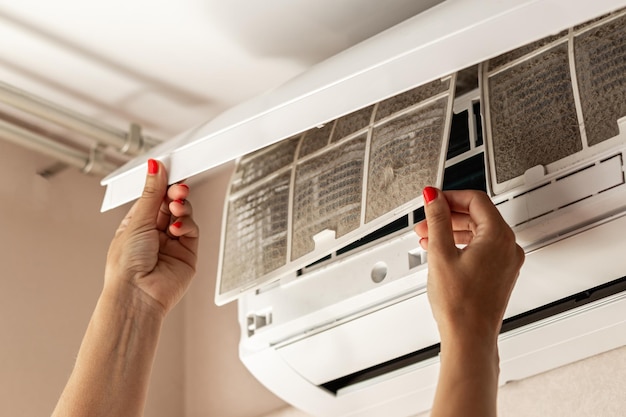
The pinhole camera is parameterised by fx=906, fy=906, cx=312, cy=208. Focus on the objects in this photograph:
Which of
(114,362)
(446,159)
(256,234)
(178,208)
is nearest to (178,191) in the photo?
(178,208)

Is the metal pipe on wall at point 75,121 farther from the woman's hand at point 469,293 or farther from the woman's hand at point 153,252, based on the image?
the woman's hand at point 469,293

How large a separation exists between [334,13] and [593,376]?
2.21 ft

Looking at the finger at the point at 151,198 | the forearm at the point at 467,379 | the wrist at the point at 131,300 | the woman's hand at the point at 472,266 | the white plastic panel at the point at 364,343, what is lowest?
the forearm at the point at 467,379

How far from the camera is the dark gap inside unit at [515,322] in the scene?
3.63 feet

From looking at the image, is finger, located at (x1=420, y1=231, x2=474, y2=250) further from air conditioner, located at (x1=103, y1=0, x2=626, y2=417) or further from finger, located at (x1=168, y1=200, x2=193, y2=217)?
finger, located at (x1=168, y1=200, x2=193, y2=217)

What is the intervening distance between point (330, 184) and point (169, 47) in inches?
16.6

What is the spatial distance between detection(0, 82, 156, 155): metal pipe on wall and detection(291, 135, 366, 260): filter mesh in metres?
0.47

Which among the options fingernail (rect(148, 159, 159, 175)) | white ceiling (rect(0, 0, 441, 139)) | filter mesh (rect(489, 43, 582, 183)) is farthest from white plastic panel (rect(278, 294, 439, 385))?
white ceiling (rect(0, 0, 441, 139))

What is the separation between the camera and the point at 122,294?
52.8 inches

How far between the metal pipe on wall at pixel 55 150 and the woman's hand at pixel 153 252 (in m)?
0.39

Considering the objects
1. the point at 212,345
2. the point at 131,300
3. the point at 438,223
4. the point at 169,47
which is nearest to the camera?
the point at 438,223

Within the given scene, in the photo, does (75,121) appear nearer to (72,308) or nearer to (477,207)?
(72,308)

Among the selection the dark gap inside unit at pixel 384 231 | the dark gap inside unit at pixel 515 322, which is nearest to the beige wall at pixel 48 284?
the dark gap inside unit at pixel 515 322

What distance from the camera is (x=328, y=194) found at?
1317 millimetres
